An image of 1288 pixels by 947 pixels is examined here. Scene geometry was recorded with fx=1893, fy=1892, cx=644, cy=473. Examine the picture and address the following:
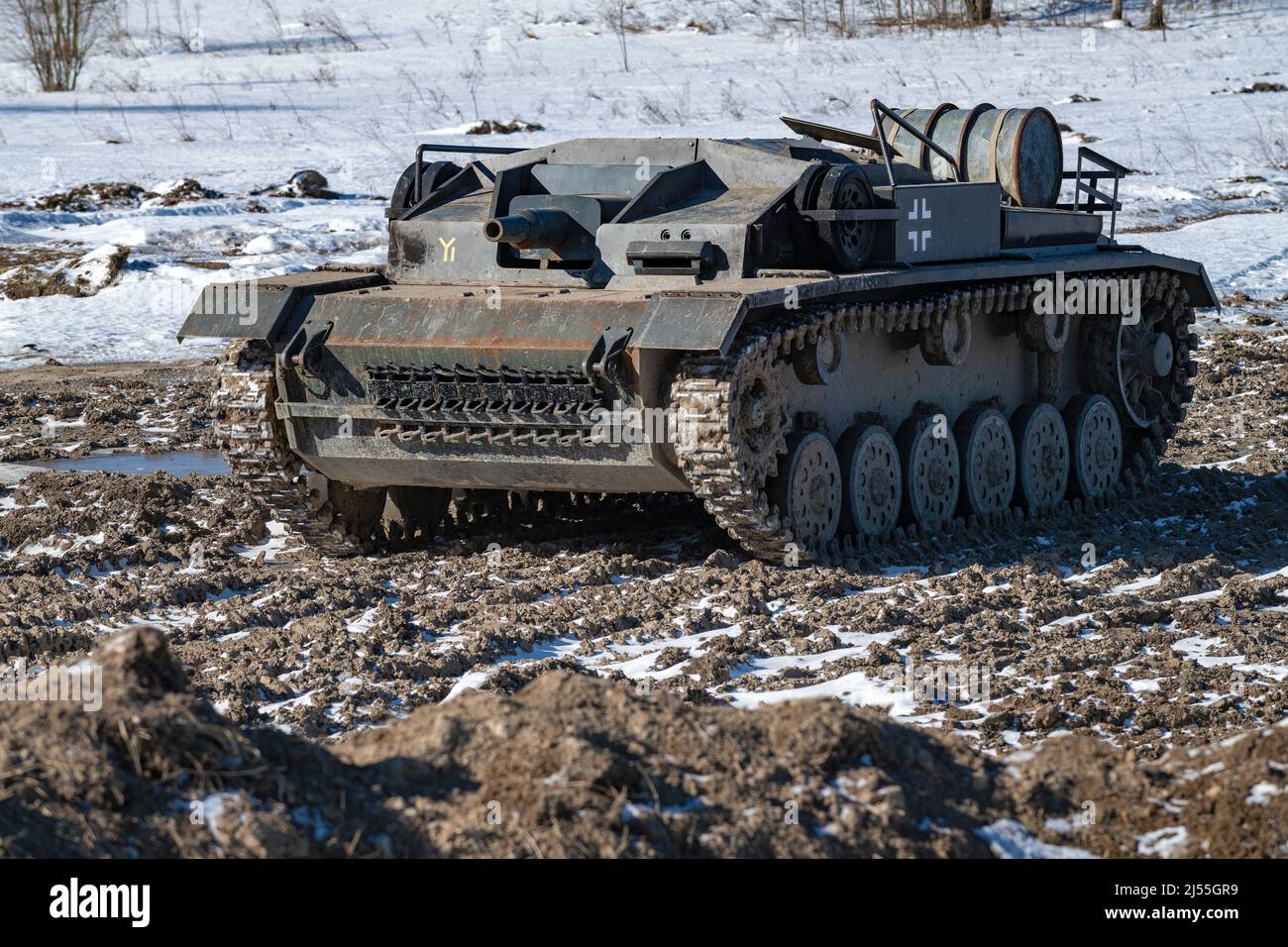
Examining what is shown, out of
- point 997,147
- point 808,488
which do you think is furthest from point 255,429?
point 997,147

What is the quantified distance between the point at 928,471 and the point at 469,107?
2328 cm

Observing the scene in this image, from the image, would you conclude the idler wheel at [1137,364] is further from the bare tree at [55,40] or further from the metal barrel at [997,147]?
the bare tree at [55,40]

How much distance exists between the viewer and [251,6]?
4753cm

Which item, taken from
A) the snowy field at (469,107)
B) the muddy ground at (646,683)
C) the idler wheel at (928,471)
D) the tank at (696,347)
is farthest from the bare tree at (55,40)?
the idler wheel at (928,471)

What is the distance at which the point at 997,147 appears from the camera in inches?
489

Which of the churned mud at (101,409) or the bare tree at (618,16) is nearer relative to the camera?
the churned mud at (101,409)

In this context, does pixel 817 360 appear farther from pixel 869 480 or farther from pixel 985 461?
pixel 985 461

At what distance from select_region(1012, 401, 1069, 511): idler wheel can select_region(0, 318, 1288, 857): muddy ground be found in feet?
1.12

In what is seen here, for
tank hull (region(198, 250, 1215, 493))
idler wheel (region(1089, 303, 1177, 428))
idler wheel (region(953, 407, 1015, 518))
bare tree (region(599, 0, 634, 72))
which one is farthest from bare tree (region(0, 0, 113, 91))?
idler wheel (region(953, 407, 1015, 518))

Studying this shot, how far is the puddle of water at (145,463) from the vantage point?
13.2m

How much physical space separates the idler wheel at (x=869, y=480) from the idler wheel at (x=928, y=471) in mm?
95

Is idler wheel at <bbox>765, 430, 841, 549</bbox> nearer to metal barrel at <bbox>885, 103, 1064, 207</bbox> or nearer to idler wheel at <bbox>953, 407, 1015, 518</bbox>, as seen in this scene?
idler wheel at <bbox>953, 407, 1015, 518</bbox>
